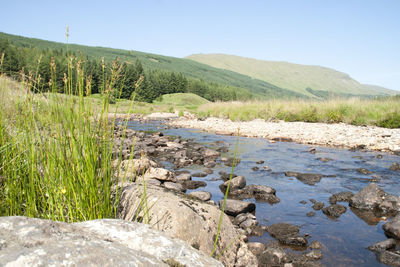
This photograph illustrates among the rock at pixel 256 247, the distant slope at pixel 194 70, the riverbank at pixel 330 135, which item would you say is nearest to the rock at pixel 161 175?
the rock at pixel 256 247

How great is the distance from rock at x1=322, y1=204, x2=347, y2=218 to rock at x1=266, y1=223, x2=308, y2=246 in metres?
1.07

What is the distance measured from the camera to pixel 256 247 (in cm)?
365

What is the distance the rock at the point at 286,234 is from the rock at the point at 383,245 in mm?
903

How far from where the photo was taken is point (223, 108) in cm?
2662

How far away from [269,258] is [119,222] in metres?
2.50

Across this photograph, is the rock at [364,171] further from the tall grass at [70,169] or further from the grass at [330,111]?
the grass at [330,111]

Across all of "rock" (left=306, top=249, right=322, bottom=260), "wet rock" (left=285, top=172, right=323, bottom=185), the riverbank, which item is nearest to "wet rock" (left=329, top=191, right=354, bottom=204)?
"wet rock" (left=285, top=172, right=323, bottom=185)

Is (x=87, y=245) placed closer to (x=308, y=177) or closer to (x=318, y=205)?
(x=318, y=205)

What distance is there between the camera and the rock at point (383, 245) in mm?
3743

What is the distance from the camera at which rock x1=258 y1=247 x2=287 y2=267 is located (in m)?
A: 3.28

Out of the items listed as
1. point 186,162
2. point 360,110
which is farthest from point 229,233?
point 360,110

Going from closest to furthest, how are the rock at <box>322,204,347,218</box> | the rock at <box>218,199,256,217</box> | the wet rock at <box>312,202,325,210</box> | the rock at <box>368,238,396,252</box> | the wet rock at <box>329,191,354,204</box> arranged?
the rock at <box>368,238,396,252</box> < the rock at <box>218,199,256,217</box> < the rock at <box>322,204,347,218</box> < the wet rock at <box>312,202,325,210</box> < the wet rock at <box>329,191,354,204</box>

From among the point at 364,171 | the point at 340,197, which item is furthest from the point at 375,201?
the point at 364,171

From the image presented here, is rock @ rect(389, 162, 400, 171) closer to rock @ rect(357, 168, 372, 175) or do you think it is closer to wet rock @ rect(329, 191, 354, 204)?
rock @ rect(357, 168, 372, 175)
